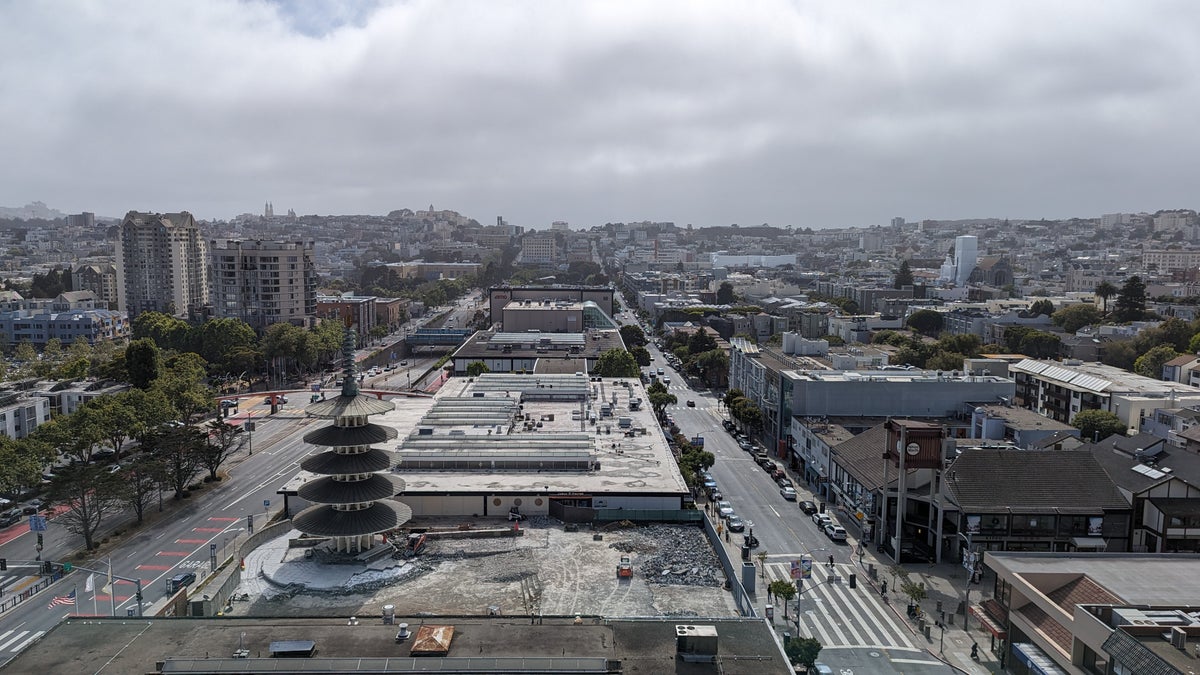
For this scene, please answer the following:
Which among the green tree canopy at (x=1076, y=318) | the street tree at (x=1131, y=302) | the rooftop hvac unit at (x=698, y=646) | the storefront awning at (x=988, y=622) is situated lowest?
the storefront awning at (x=988, y=622)

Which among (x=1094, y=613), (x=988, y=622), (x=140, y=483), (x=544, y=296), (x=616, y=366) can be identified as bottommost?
(x=988, y=622)

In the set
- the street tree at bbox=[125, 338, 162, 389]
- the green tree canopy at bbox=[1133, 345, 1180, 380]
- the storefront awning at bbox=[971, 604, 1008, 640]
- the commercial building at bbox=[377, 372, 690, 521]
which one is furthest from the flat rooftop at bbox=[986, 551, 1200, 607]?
the street tree at bbox=[125, 338, 162, 389]

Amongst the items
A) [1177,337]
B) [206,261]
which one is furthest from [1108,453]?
[206,261]

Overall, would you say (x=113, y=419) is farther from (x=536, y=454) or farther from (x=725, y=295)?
(x=725, y=295)

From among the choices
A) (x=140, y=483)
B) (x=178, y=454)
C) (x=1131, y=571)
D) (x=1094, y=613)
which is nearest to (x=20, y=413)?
(x=178, y=454)


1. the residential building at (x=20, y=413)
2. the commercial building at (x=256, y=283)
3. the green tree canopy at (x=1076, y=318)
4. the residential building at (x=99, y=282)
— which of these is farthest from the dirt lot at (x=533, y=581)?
the residential building at (x=99, y=282)

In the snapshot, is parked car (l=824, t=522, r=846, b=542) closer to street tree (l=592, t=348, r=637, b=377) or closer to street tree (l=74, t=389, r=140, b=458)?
street tree (l=592, t=348, r=637, b=377)

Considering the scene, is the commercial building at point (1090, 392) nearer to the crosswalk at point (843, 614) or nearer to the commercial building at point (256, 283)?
the crosswalk at point (843, 614)
